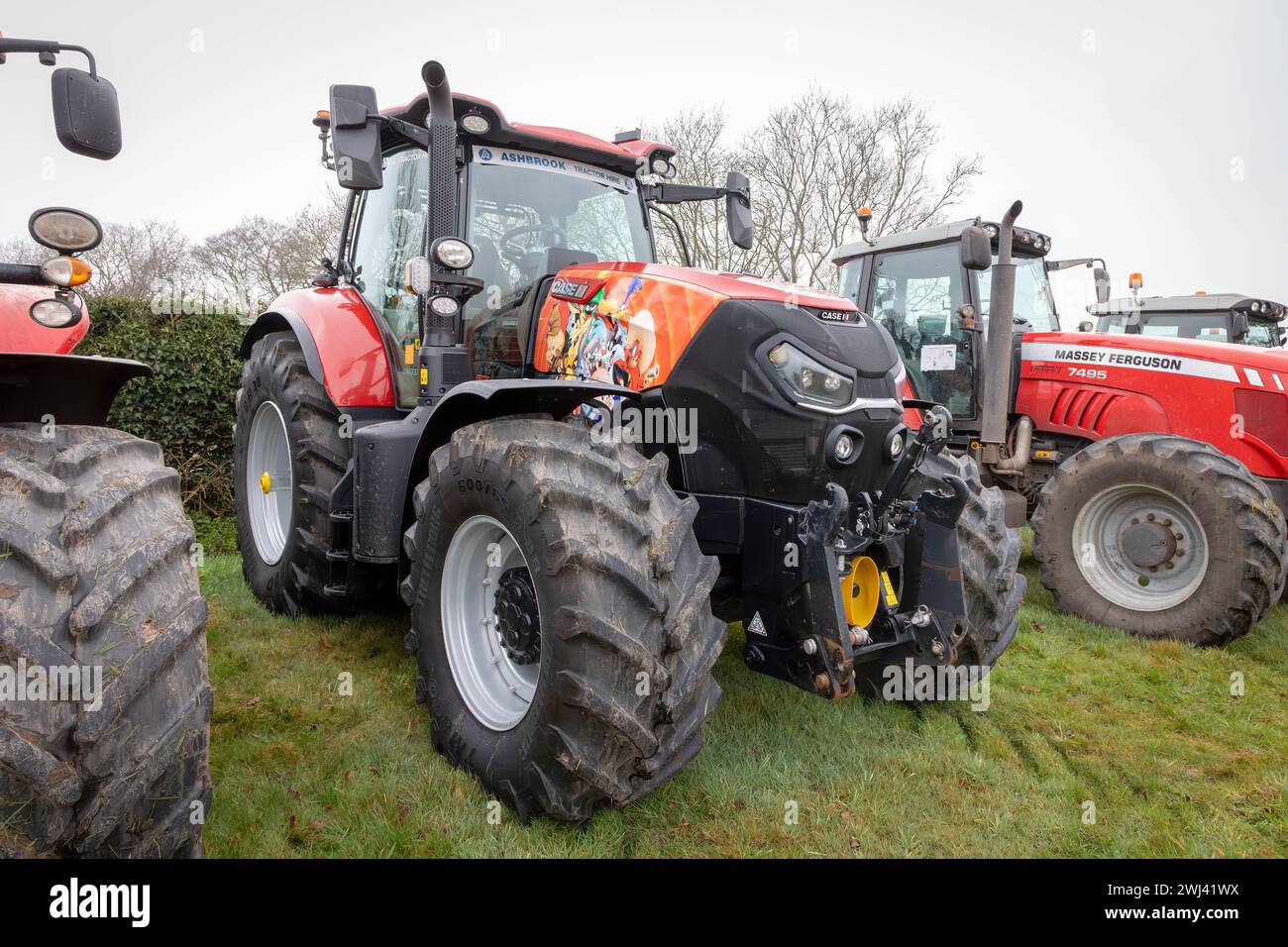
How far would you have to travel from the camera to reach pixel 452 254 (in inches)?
124

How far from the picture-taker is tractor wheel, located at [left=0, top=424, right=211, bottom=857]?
1.58 m

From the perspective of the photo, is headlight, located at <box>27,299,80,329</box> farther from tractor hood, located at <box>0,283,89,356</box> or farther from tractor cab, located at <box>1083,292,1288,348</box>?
tractor cab, located at <box>1083,292,1288,348</box>

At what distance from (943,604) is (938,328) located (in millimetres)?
4139

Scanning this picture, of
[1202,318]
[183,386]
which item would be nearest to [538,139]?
[183,386]

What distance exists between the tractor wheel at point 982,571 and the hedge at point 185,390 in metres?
5.51

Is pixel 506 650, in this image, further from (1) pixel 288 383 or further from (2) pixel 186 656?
(1) pixel 288 383

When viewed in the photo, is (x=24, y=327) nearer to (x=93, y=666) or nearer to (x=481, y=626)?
(x=93, y=666)

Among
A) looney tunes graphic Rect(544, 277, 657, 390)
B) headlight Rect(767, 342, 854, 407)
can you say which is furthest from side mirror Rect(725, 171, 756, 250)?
headlight Rect(767, 342, 854, 407)

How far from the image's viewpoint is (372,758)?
295 cm

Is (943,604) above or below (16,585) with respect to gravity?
below

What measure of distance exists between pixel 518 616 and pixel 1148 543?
4231mm

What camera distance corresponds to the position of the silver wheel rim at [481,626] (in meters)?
2.85
